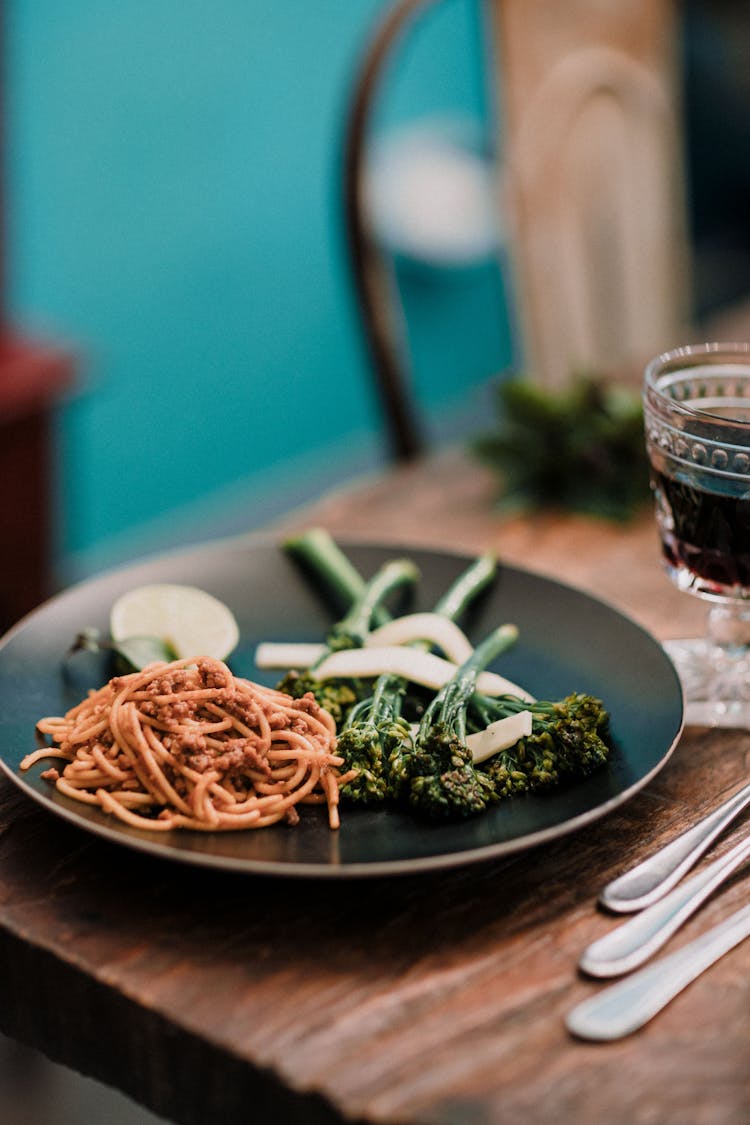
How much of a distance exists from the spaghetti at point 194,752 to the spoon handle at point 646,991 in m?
0.20

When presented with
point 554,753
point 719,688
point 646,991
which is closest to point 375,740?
point 554,753

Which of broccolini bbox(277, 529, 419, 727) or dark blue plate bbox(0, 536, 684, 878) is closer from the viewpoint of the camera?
dark blue plate bbox(0, 536, 684, 878)

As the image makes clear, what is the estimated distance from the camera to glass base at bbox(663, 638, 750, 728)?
1.10m

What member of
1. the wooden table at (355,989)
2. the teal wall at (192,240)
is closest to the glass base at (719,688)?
the wooden table at (355,989)

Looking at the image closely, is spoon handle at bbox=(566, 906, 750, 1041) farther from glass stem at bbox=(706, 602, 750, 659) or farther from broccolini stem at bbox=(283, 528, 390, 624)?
broccolini stem at bbox=(283, 528, 390, 624)

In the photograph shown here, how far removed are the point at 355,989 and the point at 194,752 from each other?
0.19m

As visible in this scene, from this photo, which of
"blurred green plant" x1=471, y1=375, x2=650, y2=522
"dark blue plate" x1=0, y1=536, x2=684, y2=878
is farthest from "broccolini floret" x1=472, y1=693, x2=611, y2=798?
"blurred green plant" x1=471, y1=375, x2=650, y2=522

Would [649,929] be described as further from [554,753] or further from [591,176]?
[591,176]

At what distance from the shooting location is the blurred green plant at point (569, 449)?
1558 mm

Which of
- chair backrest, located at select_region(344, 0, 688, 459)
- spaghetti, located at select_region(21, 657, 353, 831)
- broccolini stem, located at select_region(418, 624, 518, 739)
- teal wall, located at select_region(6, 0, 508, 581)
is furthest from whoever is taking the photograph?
teal wall, located at select_region(6, 0, 508, 581)

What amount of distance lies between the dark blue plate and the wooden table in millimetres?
59

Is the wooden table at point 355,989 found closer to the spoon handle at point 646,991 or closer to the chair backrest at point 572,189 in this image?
the spoon handle at point 646,991

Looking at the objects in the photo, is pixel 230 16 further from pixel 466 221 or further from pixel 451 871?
pixel 451 871

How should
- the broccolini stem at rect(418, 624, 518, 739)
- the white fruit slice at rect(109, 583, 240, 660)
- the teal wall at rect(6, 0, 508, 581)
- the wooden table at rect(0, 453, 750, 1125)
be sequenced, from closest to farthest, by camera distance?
1. the wooden table at rect(0, 453, 750, 1125)
2. the broccolini stem at rect(418, 624, 518, 739)
3. the white fruit slice at rect(109, 583, 240, 660)
4. the teal wall at rect(6, 0, 508, 581)
